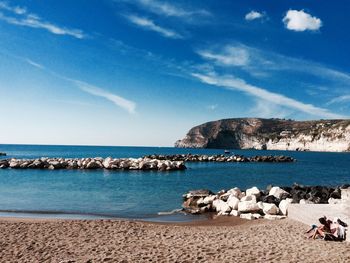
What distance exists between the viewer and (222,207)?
68.2 feet

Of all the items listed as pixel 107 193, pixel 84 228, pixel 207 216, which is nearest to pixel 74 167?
pixel 107 193

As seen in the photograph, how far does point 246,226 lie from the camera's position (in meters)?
16.5

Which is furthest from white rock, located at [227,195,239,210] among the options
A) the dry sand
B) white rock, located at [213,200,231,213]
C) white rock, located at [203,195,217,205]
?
the dry sand

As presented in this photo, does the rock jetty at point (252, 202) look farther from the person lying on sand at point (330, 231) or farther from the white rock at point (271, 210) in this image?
the person lying on sand at point (330, 231)

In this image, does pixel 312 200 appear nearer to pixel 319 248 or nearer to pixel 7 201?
pixel 319 248

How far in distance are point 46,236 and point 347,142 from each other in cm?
18071

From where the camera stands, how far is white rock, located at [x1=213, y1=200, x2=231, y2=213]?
20.3 metres

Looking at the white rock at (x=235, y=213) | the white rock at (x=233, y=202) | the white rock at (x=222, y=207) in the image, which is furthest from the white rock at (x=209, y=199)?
the white rock at (x=235, y=213)

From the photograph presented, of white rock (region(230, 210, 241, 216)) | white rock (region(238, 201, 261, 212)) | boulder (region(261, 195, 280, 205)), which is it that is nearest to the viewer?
white rock (region(238, 201, 261, 212))

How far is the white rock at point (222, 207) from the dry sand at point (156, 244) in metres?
3.97

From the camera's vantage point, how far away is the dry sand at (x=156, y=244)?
10578 mm

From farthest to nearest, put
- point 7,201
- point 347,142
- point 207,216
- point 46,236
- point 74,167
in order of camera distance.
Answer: point 347,142, point 74,167, point 7,201, point 207,216, point 46,236

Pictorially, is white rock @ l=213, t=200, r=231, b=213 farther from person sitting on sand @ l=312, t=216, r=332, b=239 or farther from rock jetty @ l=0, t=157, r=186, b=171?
rock jetty @ l=0, t=157, r=186, b=171

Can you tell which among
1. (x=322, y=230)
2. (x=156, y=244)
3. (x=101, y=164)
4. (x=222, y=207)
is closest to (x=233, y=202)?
(x=222, y=207)
